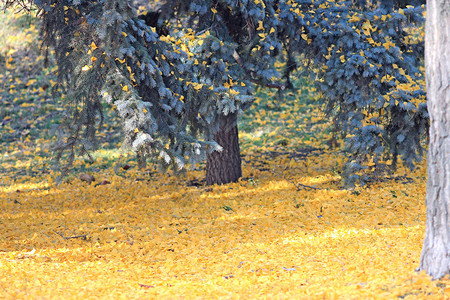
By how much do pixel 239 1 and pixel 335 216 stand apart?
3.46 m

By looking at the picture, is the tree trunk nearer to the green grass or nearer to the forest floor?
the forest floor

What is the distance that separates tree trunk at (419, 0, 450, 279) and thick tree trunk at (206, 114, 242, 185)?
5149 millimetres

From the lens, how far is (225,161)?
8.60m

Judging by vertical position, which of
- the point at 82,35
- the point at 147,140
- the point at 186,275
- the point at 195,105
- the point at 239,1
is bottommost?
the point at 186,275

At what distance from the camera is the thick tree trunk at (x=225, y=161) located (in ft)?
27.9

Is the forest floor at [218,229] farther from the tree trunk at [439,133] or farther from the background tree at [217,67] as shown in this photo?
the background tree at [217,67]

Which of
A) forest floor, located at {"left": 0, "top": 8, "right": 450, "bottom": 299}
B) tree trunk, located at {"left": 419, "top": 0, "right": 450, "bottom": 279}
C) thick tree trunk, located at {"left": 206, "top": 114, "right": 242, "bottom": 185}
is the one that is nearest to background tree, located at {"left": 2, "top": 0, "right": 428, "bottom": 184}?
thick tree trunk, located at {"left": 206, "top": 114, "right": 242, "bottom": 185}

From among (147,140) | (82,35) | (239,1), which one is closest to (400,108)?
(239,1)

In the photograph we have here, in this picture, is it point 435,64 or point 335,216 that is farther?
point 335,216

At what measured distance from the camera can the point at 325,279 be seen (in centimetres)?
404

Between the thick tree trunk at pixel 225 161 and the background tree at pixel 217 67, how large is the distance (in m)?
0.45

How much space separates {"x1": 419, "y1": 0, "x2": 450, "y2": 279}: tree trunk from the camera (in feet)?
11.4

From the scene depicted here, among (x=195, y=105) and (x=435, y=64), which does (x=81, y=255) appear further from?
(x=435, y=64)

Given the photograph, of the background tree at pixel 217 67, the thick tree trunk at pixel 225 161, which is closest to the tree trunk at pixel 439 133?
the background tree at pixel 217 67
